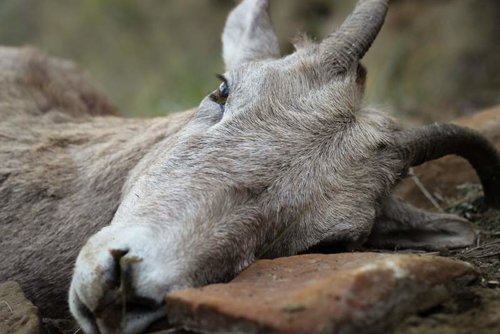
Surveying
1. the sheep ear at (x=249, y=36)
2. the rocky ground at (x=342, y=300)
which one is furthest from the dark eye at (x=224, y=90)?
the rocky ground at (x=342, y=300)

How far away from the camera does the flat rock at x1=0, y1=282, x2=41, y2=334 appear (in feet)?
10.6

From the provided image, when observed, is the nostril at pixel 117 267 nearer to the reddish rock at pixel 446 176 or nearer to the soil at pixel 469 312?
the soil at pixel 469 312

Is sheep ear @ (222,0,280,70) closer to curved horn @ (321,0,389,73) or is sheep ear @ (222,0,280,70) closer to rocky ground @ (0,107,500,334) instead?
curved horn @ (321,0,389,73)

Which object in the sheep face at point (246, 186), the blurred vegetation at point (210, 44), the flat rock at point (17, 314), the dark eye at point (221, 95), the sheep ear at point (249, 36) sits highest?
the blurred vegetation at point (210, 44)

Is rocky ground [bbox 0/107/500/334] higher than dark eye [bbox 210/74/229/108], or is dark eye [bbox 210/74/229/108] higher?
dark eye [bbox 210/74/229/108]

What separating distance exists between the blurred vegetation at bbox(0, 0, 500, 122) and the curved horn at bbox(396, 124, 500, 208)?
401cm

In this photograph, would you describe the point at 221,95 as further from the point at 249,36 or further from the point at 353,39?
the point at 249,36

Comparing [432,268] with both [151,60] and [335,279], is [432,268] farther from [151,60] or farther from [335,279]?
[151,60]

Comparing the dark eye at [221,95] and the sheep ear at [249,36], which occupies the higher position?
the sheep ear at [249,36]

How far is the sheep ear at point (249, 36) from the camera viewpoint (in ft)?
17.1

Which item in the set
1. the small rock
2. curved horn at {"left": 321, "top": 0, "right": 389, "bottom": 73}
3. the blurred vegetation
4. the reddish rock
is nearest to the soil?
the small rock

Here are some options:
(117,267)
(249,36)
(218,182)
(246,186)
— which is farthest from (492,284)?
(249,36)

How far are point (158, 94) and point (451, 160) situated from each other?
7.10 metres

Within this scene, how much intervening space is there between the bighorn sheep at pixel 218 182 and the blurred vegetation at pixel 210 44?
4316 millimetres
